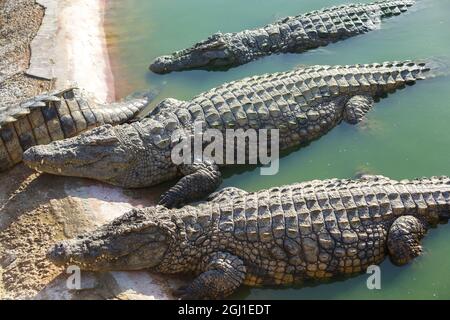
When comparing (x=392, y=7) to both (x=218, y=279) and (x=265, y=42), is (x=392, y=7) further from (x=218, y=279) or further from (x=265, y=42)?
(x=218, y=279)

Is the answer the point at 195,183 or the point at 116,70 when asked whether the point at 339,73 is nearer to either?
the point at 195,183

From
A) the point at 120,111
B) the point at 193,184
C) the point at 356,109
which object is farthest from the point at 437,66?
A: the point at 120,111

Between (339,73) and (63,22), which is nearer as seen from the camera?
(339,73)

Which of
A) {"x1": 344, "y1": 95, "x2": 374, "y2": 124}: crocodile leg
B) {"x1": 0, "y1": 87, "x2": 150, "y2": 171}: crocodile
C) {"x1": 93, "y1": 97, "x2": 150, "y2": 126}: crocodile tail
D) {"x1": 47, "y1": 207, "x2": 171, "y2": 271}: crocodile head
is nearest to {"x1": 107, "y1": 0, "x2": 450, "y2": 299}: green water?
{"x1": 344, "y1": 95, "x2": 374, "y2": 124}: crocodile leg

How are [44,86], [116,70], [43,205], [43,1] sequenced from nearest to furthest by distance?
[43,205], [44,86], [116,70], [43,1]

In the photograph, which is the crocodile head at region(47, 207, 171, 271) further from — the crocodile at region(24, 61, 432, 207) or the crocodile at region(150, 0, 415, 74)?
the crocodile at region(150, 0, 415, 74)

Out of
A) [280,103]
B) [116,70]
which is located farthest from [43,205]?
[116,70]
